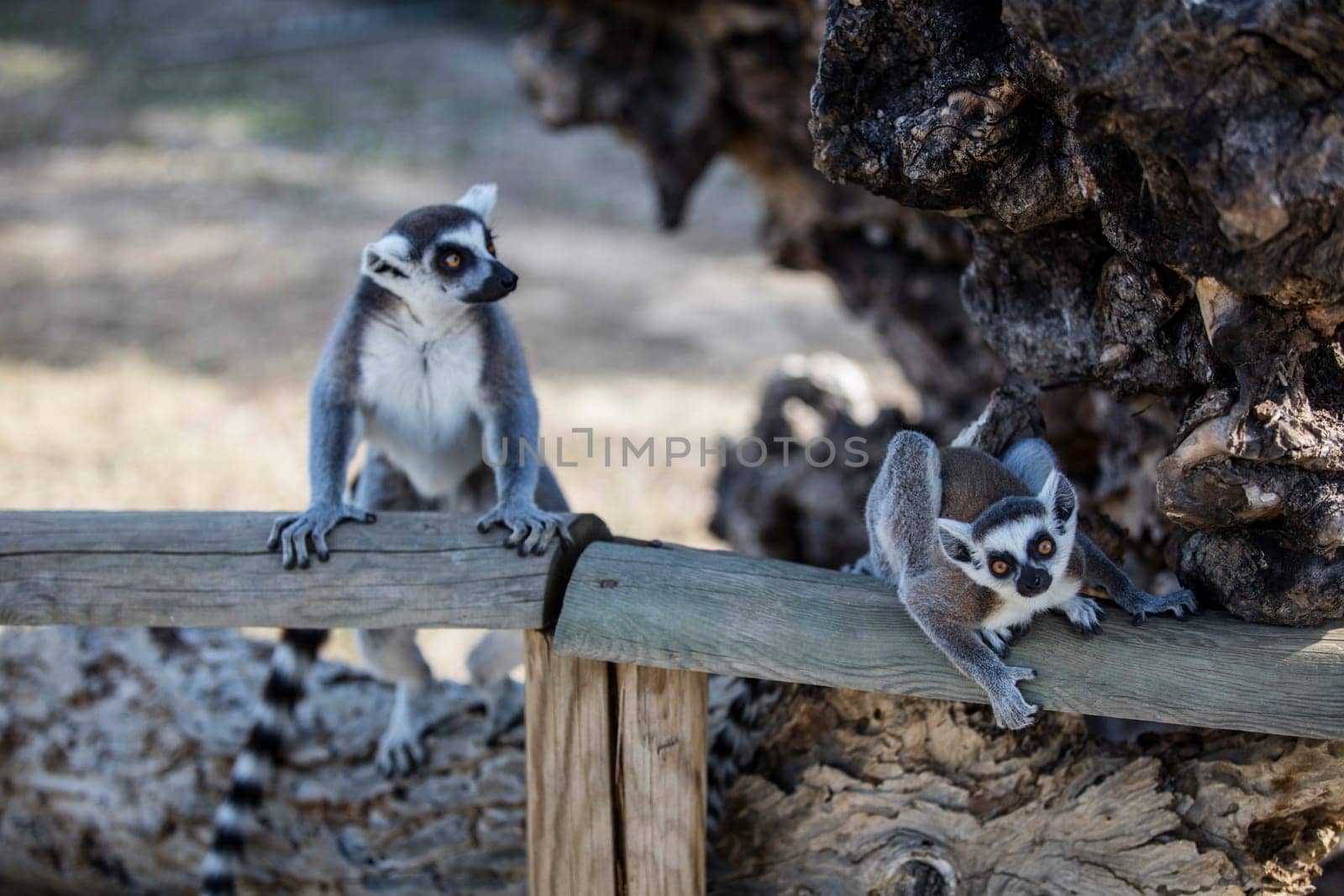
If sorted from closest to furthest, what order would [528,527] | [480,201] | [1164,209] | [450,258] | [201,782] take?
[1164,209] < [528,527] < [450,258] < [480,201] < [201,782]

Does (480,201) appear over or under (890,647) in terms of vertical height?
over

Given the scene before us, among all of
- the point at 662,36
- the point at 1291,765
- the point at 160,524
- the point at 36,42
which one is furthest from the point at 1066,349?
the point at 36,42

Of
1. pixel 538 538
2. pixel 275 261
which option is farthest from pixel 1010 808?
pixel 275 261

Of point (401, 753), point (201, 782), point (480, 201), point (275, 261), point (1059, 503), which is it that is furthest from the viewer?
point (275, 261)

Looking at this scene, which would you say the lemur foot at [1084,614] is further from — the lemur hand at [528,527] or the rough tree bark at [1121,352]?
the lemur hand at [528,527]

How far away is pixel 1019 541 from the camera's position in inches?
105

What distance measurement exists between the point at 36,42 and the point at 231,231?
744 centimetres

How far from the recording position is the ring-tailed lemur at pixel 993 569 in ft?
8.68

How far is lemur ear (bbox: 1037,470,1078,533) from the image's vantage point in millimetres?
2715

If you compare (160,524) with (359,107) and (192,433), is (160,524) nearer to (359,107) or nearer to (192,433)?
(192,433)

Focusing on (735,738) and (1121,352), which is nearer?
(1121,352)

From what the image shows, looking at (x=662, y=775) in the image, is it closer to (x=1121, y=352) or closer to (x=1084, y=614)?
(x=1084, y=614)

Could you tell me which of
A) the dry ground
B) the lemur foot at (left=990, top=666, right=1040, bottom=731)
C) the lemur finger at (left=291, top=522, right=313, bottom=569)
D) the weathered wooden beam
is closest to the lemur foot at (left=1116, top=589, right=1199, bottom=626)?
the lemur foot at (left=990, top=666, right=1040, bottom=731)

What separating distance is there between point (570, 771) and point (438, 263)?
1.45 metres
